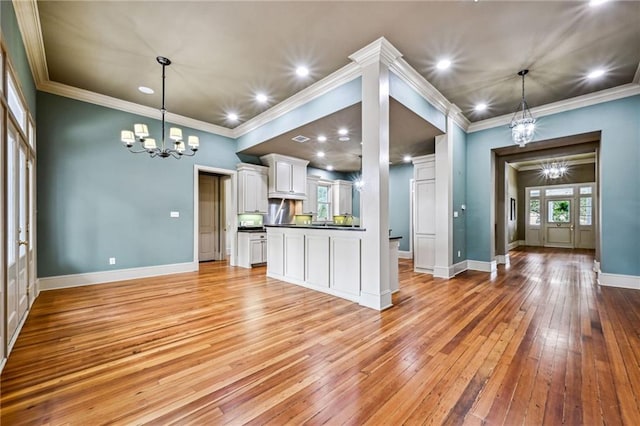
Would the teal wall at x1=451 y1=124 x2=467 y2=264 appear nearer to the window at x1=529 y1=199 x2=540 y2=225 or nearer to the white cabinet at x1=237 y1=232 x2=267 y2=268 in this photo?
the white cabinet at x1=237 y1=232 x2=267 y2=268

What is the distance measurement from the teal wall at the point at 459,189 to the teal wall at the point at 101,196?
225 inches

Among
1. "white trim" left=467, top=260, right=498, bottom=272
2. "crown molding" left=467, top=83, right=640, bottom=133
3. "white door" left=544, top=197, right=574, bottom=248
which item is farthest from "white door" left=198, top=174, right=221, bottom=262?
"white door" left=544, top=197, right=574, bottom=248

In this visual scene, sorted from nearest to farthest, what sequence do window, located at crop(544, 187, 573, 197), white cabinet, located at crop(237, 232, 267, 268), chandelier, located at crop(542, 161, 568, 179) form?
1. white cabinet, located at crop(237, 232, 267, 268)
2. chandelier, located at crop(542, 161, 568, 179)
3. window, located at crop(544, 187, 573, 197)

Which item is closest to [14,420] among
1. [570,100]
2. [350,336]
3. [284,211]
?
[350,336]

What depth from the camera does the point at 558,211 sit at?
10.5 metres

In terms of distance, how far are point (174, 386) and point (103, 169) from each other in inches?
182

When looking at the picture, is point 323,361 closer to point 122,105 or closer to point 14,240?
point 14,240

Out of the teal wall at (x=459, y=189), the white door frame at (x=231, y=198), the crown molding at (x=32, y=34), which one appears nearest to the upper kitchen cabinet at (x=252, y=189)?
the white door frame at (x=231, y=198)

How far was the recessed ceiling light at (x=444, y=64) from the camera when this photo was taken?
12.1 feet

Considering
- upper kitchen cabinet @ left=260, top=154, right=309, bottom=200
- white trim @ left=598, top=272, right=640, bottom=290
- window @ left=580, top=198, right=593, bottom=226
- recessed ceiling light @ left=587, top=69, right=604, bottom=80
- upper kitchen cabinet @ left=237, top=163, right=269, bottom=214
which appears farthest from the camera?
window @ left=580, top=198, right=593, bottom=226

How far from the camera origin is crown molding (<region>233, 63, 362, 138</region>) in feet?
12.7

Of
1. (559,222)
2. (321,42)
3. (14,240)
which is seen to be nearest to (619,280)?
(321,42)

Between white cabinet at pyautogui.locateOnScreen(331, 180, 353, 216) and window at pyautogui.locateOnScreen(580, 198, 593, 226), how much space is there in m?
8.51

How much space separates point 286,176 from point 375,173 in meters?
4.24
